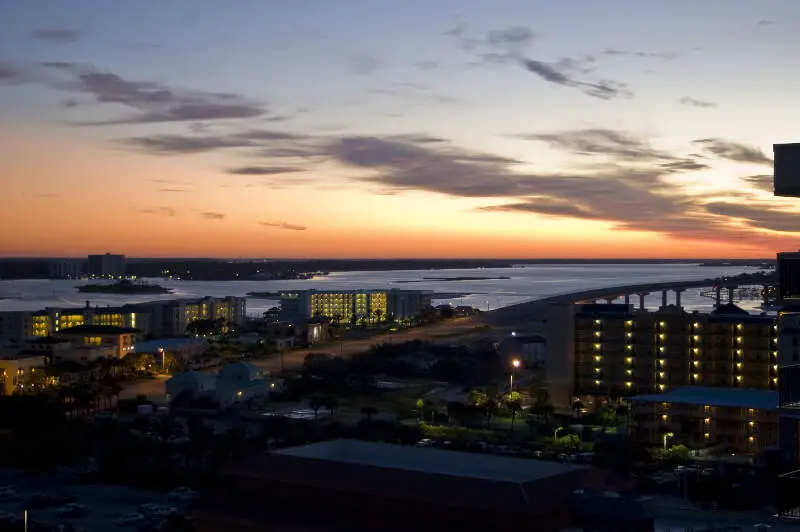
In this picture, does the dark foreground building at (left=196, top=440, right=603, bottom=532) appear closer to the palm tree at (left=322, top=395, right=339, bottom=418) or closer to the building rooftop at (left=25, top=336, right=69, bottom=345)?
the palm tree at (left=322, top=395, right=339, bottom=418)

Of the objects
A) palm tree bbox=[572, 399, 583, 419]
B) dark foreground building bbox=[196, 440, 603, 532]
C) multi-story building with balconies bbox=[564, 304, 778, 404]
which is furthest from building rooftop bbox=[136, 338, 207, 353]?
dark foreground building bbox=[196, 440, 603, 532]

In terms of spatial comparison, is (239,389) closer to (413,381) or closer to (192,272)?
(413,381)

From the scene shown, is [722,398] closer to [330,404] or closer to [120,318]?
[330,404]

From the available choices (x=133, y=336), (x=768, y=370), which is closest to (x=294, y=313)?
(x=133, y=336)

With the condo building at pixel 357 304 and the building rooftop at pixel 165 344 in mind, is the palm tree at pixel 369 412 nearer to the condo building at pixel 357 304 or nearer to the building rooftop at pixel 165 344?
the building rooftop at pixel 165 344

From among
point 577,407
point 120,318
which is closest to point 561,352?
point 577,407

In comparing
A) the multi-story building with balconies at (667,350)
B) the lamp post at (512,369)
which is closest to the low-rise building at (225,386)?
the lamp post at (512,369)
